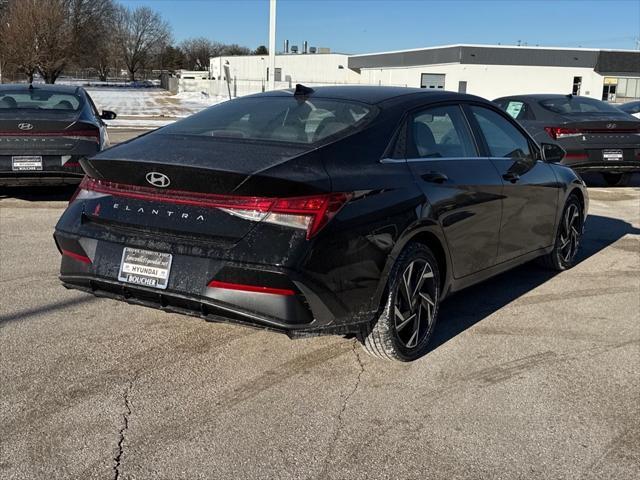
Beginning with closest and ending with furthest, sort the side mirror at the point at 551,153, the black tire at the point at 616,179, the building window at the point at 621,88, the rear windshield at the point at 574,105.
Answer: the side mirror at the point at 551,153
the rear windshield at the point at 574,105
the black tire at the point at 616,179
the building window at the point at 621,88

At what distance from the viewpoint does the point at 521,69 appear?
61656 millimetres

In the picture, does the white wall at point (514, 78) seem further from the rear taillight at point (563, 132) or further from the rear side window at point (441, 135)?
the rear side window at point (441, 135)

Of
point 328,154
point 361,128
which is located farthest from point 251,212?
point 361,128

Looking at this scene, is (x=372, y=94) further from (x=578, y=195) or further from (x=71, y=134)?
(x=71, y=134)

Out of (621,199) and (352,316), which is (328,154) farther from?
(621,199)

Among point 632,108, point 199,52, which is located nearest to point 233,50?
point 199,52

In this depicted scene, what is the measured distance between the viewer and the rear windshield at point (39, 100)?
8688 mm

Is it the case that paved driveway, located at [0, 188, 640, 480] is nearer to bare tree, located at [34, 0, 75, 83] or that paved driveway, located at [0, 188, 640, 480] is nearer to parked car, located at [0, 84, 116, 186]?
parked car, located at [0, 84, 116, 186]

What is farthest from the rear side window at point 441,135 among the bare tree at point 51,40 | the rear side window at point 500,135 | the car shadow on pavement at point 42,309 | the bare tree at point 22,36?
the bare tree at point 51,40

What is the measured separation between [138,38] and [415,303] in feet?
374

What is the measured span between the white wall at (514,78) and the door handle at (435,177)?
59087 millimetres

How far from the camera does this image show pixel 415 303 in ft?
13.0

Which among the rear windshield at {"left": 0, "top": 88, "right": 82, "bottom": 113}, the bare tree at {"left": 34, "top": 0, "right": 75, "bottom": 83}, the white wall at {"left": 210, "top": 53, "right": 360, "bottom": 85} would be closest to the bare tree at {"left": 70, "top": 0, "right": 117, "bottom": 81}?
the bare tree at {"left": 34, "top": 0, "right": 75, "bottom": 83}

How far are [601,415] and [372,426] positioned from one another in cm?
119
